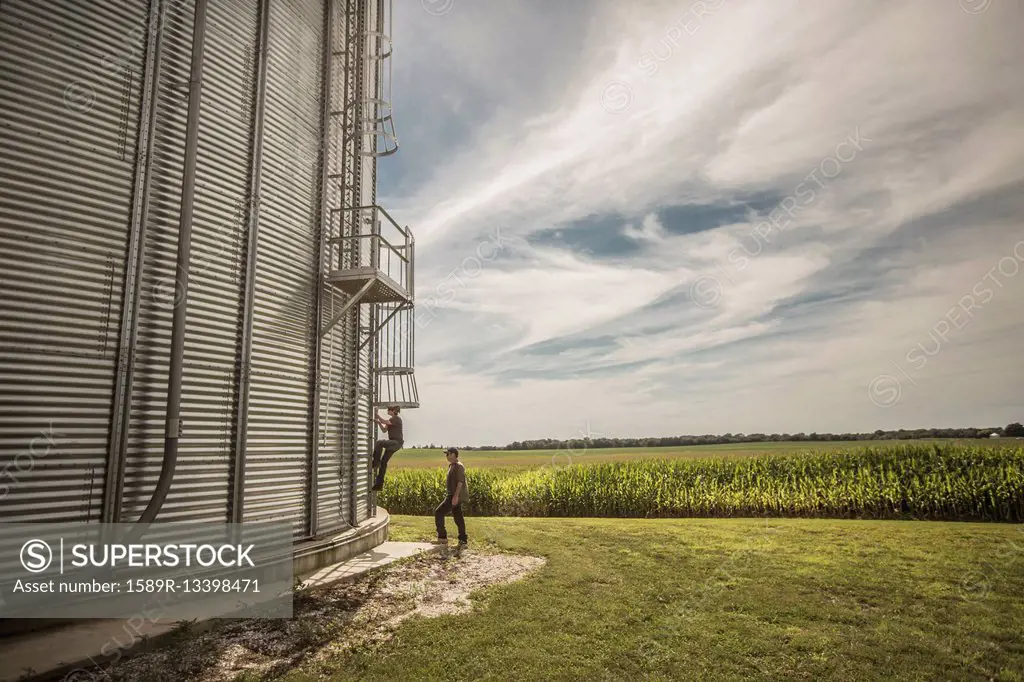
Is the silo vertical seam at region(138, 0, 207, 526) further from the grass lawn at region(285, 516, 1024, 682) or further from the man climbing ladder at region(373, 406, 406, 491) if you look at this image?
the man climbing ladder at region(373, 406, 406, 491)

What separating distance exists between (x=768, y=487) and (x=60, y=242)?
21268 mm

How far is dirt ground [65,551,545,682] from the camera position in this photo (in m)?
5.41

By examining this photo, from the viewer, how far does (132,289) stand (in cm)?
718

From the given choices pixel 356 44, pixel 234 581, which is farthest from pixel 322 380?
pixel 356 44

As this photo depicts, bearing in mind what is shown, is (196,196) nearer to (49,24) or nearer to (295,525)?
(49,24)

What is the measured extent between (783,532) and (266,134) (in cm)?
1533

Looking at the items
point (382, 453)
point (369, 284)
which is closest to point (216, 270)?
point (369, 284)

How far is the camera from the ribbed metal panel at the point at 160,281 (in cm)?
711

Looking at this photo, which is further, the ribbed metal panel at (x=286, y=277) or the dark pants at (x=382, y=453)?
the dark pants at (x=382, y=453)

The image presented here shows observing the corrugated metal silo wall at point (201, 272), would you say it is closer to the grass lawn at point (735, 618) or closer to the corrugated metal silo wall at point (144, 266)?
the corrugated metal silo wall at point (144, 266)

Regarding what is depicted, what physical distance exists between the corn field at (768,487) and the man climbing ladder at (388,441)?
10942 millimetres

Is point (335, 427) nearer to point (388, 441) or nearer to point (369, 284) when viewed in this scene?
point (388, 441)

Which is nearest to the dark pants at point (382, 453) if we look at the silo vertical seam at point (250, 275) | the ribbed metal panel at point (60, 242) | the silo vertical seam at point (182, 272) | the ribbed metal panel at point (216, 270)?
the silo vertical seam at point (250, 275)

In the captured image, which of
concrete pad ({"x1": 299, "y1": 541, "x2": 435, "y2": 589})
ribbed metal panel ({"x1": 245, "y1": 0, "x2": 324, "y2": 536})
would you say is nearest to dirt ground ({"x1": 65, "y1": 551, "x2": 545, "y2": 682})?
concrete pad ({"x1": 299, "y1": 541, "x2": 435, "y2": 589})
